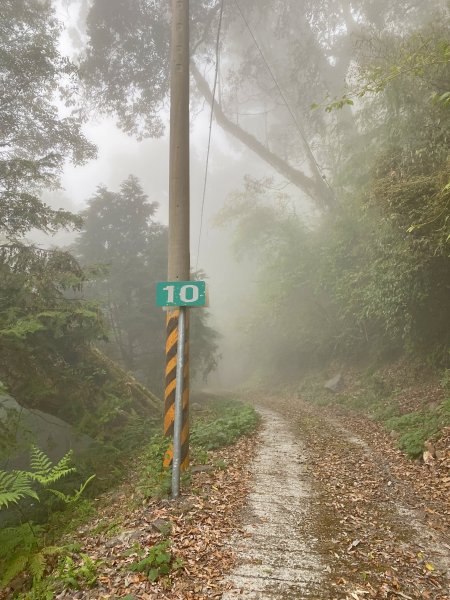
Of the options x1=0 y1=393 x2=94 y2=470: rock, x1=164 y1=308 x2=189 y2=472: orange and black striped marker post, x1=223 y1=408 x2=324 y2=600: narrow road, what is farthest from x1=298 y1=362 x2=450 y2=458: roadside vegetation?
x1=0 y1=393 x2=94 y2=470: rock

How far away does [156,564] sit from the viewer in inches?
154

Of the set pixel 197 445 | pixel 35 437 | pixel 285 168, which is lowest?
pixel 197 445

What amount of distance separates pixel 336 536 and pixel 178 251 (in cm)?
459

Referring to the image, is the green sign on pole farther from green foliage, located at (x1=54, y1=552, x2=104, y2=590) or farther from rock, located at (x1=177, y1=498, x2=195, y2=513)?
green foliage, located at (x1=54, y1=552, x2=104, y2=590)

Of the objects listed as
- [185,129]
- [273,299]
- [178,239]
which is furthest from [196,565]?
[273,299]

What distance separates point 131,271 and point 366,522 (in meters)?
14.9

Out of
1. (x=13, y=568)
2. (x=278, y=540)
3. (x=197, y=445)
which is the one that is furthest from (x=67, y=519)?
(x=278, y=540)

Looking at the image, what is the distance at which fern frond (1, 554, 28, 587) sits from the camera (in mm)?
4289

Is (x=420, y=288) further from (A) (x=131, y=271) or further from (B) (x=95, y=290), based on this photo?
(B) (x=95, y=290)

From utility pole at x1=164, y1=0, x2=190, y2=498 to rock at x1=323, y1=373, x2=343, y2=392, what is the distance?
12257mm

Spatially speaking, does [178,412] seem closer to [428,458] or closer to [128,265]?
[428,458]

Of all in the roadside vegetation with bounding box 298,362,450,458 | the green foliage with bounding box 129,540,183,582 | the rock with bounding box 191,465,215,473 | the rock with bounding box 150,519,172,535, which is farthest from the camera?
the roadside vegetation with bounding box 298,362,450,458

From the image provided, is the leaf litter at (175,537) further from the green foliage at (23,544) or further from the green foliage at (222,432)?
the green foliage at (222,432)

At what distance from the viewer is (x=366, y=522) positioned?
487 centimetres
